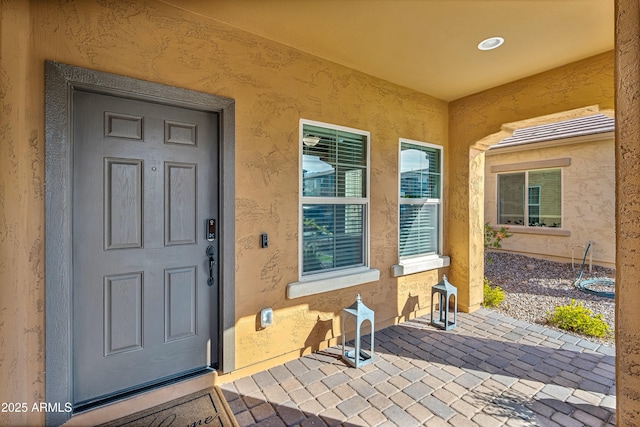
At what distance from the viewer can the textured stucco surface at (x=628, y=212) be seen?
126cm

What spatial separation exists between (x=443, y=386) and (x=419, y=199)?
2.24m

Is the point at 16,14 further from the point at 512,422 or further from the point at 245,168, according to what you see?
the point at 512,422

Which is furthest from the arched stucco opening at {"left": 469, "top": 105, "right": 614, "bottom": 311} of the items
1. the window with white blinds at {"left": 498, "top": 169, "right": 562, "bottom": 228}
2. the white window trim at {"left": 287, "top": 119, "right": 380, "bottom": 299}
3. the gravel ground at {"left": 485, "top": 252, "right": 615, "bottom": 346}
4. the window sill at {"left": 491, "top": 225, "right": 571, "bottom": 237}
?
the window with white blinds at {"left": 498, "top": 169, "right": 562, "bottom": 228}

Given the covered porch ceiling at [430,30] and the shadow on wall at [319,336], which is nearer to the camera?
the covered porch ceiling at [430,30]

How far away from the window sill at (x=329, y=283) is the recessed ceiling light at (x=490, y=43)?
8.07 ft

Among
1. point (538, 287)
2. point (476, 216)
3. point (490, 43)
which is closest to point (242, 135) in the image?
point (490, 43)

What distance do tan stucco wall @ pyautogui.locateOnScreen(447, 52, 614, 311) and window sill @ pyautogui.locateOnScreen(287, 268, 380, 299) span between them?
155 centimetres

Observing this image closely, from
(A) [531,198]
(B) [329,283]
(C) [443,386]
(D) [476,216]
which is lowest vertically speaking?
(C) [443,386]

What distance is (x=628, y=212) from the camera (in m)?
1.29

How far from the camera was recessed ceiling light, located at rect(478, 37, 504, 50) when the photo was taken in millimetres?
2635

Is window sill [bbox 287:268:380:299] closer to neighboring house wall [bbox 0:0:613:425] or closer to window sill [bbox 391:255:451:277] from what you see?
neighboring house wall [bbox 0:0:613:425]

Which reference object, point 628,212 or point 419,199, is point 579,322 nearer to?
point 419,199

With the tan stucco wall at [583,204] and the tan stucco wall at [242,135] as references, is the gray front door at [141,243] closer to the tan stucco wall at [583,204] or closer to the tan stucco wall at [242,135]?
the tan stucco wall at [242,135]

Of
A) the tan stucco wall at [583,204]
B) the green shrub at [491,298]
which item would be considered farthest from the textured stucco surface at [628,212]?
the tan stucco wall at [583,204]
